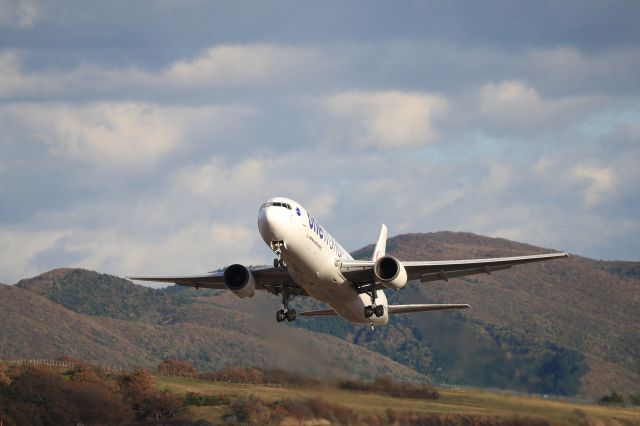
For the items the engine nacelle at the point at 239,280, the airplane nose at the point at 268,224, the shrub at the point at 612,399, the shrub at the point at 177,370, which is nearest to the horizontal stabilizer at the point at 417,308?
the engine nacelle at the point at 239,280

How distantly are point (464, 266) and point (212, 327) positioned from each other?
14372 cm

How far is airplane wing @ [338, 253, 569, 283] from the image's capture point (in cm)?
4750

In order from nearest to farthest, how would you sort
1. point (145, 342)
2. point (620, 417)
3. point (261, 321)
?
point (620, 417) < point (261, 321) < point (145, 342)

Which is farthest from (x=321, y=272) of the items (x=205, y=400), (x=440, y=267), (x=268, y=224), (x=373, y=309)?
(x=205, y=400)

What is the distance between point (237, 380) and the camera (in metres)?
82.4

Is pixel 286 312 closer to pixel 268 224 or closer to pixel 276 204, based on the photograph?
pixel 276 204

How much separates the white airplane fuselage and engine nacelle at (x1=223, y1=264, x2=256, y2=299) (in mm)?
3054

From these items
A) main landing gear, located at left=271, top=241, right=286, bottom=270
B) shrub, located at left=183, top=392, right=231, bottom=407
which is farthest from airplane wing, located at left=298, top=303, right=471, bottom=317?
shrub, located at left=183, top=392, right=231, bottom=407

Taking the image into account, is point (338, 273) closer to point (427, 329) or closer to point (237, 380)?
point (427, 329)

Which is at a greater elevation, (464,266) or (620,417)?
(464,266)

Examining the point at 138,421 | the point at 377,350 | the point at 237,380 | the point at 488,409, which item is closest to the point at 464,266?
the point at 488,409

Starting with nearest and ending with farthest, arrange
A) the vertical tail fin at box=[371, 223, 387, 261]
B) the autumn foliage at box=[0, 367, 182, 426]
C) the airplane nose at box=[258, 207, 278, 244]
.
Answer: the airplane nose at box=[258, 207, 278, 244], the vertical tail fin at box=[371, 223, 387, 261], the autumn foliage at box=[0, 367, 182, 426]

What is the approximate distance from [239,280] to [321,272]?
18.6 ft

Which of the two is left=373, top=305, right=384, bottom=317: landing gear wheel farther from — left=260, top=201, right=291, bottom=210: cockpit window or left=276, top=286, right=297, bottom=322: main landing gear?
left=260, top=201, right=291, bottom=210: cockpit window
